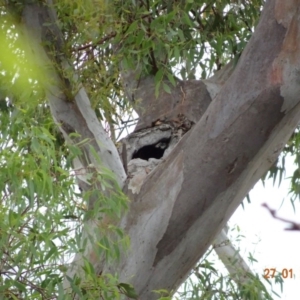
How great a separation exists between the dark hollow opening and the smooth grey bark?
45cm

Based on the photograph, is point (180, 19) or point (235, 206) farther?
point (180, 19)

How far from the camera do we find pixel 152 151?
10.9ft

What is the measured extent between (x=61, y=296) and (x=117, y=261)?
419 mm

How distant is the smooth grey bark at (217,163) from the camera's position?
262 cm

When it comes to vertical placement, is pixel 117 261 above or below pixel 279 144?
below

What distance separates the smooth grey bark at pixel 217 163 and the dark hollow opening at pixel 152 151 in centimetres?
45

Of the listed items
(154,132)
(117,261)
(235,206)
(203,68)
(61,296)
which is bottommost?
(61,296)

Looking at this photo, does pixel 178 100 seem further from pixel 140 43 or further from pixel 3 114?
pixel 3 114

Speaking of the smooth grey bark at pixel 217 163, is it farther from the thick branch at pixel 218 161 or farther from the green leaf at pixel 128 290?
the green leaf at pixel 128 290

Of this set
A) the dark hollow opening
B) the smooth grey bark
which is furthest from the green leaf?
the dark hollow opening

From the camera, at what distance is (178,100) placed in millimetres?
3467

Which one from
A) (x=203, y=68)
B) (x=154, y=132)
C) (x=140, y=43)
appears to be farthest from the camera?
(x=203, y=68)

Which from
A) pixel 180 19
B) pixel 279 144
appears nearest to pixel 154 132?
pixel 180 19

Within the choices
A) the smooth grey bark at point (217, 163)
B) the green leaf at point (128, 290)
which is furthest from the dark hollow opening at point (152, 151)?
the green leaf at point (128, 290)
